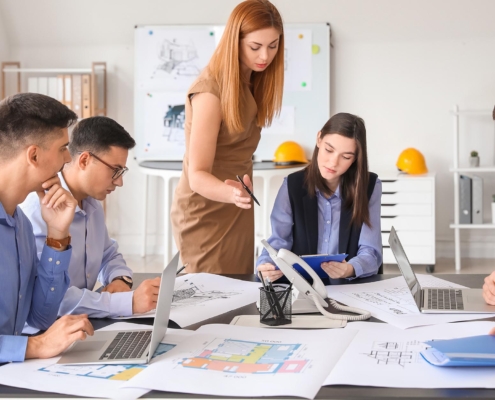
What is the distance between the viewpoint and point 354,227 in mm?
2314

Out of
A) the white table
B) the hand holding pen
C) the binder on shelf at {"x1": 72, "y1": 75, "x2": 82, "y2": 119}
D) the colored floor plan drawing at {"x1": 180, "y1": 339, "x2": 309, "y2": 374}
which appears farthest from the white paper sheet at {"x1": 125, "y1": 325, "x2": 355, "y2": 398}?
the binder on shelf at {"x1": 72, "y1": 75, "x2": 82, "y2": 119}

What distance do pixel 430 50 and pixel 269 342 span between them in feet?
13.7

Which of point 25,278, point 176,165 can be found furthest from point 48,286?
point 176,165

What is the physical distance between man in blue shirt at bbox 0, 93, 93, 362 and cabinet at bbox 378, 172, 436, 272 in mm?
3435

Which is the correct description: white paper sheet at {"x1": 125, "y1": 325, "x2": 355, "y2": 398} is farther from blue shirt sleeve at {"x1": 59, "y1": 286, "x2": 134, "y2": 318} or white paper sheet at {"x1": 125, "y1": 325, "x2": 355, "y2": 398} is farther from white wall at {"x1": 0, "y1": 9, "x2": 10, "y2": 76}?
white wall at {"x1": 0, "y1": 9, "x2": 10, "y2": 76}

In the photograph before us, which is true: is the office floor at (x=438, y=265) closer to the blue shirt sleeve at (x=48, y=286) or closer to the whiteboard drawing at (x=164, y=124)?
the whiteboard drawing at (x=164, y=124)

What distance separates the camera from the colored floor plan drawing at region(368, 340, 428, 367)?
51.0 inches

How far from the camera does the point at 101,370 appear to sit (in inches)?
49.8

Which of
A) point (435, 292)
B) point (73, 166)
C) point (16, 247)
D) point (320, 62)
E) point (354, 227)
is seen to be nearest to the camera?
point (16, 247)

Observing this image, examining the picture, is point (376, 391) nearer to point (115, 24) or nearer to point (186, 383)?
point (186, 383)

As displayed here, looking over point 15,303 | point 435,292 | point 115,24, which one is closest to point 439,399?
point 435,292

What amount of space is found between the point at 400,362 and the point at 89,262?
1.00 m

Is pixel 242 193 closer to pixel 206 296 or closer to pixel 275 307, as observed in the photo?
pixel 206 296

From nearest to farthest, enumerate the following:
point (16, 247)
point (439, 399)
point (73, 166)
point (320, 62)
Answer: point (439, 399) → point (16, 247) → point (73, 166) → point (320, 62)
